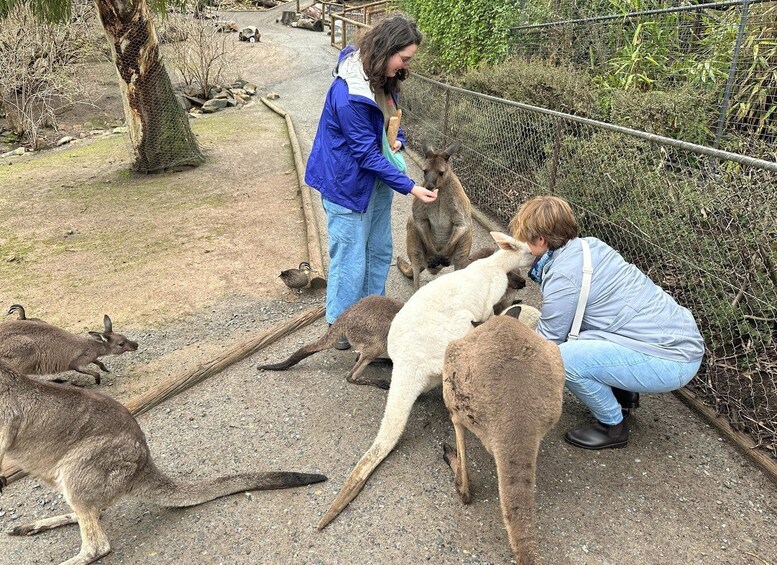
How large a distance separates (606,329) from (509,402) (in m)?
0.88

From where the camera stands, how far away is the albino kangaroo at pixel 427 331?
8.61ft

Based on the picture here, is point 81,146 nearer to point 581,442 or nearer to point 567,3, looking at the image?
point 567,3

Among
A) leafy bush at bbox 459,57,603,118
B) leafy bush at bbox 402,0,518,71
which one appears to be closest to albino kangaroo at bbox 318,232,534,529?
leafy bush at bbox 459,57,603,118

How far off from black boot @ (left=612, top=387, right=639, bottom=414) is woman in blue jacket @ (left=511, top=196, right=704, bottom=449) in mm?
131

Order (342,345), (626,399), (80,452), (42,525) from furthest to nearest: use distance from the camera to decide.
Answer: (342,345)
(626,399)
(42,525)
(80,452)

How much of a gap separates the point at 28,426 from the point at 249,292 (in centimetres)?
267

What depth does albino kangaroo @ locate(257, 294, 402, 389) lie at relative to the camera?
10.7 feet

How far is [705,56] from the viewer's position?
5.66m

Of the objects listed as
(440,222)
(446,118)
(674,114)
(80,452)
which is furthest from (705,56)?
(80,452)

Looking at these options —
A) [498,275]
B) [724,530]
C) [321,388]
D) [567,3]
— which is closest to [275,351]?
[321,388]

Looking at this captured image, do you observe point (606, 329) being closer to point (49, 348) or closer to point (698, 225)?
point (698, 225)

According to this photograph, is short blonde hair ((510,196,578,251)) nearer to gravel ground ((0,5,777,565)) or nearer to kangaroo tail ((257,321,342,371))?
gravel ground ((0,5,777,565))

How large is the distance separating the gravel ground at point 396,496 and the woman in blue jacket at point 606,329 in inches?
12.4

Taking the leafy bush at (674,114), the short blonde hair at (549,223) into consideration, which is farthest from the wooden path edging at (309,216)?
the leafy bush at (674,114)
